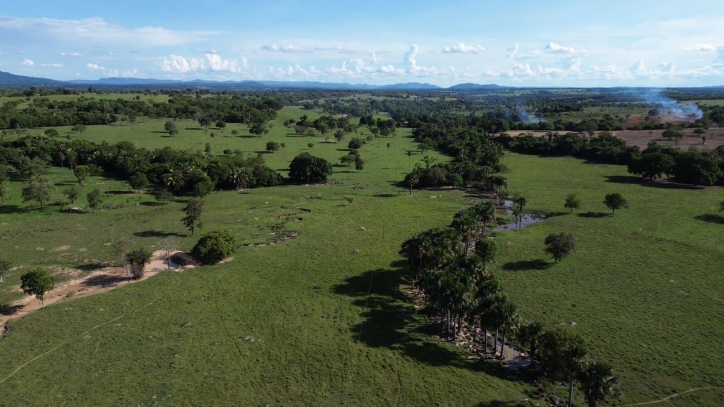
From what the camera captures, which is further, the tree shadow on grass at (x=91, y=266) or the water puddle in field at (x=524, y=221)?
the water puddle in field at (x=524, y=221)

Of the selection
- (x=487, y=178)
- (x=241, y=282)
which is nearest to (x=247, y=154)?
(x=487, y=178)

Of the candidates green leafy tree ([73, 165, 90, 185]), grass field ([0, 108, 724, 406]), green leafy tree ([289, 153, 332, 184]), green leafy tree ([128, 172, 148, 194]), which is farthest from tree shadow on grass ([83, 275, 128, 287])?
green leafy tree ([289, 153, 332, 184])

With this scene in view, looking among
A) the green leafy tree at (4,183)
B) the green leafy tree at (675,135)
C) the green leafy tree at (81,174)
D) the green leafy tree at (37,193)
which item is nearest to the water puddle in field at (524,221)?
the green leafy tree at (37,193)

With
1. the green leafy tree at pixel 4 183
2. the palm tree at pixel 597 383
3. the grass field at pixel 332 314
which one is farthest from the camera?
the green leafy tree at pixel 4 183

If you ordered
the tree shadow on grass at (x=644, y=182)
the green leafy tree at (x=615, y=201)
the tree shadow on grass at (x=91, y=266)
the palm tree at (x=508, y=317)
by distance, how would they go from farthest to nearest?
1. the tree shadow on grass at (x=644, y=182)
2. the green leafy tree at (x=615, y=201)
3. the tree shadow on grass at (x=91, y=266)
4. the palm tree at (x=508, y=317)

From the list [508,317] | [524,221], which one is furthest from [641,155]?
[508,317]

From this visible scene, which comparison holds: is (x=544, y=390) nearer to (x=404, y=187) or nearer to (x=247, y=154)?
(x=404, y=187)

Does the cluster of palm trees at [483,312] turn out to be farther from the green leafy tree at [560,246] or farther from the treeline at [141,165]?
the treeline at [141,165]
